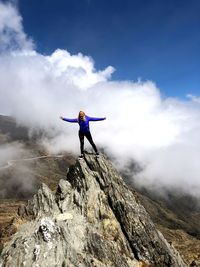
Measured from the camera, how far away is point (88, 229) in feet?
126

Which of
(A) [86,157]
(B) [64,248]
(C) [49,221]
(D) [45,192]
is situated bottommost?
(B) [64,248]

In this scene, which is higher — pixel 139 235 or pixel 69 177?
pixel 69 177

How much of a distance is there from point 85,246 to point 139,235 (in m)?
8.19

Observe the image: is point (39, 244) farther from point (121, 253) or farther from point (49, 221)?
point (121, 253)

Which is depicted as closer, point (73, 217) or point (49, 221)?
point (49, 221)

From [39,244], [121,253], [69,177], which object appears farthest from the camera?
[69,177]

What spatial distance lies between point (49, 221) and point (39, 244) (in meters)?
2.61

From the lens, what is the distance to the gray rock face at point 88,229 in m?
33.2

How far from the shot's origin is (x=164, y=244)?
42812 millimetres

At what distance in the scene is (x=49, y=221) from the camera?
115 feet

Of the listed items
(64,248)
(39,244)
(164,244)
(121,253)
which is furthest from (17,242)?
(164,244)

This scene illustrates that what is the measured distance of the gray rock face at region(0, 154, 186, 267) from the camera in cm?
3320

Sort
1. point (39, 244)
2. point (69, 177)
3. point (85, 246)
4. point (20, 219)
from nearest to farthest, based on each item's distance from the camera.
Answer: point (39, 244) < point (85, 246) < point (20, 219) < point (69, 177)

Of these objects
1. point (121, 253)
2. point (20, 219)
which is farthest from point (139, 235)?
point (20, 219)
